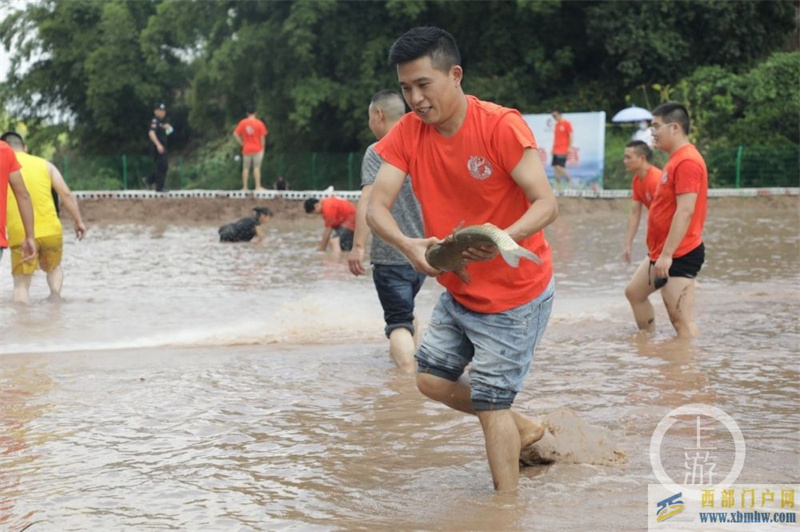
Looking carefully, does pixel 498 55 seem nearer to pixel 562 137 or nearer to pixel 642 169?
pixel 562 137

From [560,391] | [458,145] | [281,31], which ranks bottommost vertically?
[560,391]

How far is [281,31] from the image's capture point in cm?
2973

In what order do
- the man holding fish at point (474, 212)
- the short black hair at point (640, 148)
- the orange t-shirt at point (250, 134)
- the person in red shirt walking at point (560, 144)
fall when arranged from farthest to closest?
the person in red shirt walking at point (560, 144) → the orange t-shirt at point (250, 134) → the short black hair at point (640, 148) → the man holding fish at point (474, 212)

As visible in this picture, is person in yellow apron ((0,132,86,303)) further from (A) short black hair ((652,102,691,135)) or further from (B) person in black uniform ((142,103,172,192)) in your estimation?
(B) person in black uniform ((142,103,172,192))

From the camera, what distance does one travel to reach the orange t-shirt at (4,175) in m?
7.05

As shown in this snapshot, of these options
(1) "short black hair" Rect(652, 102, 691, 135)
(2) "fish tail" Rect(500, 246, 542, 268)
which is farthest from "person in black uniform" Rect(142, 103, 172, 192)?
(2) "fish tail" Rect(500, 246, 542, 268)

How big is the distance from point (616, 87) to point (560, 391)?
26.9 metres

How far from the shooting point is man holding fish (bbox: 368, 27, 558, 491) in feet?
13.7

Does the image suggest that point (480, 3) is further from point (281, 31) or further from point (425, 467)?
point (425, 467)

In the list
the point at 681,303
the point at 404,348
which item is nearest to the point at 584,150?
the point at 681,303

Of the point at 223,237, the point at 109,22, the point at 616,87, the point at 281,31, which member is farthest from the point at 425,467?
the point at 109,22

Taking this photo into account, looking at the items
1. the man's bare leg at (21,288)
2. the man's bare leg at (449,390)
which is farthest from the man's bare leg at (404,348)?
the man's bare leg at (21,288)

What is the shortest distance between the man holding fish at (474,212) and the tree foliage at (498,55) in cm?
2464

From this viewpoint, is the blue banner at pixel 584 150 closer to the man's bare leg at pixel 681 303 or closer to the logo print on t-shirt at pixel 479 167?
the man's bare leg at pixel 681 303
